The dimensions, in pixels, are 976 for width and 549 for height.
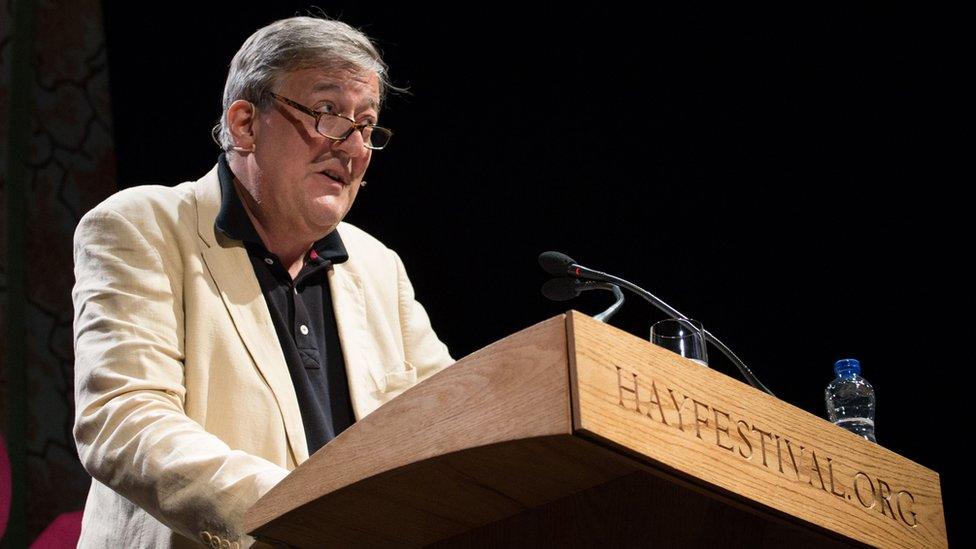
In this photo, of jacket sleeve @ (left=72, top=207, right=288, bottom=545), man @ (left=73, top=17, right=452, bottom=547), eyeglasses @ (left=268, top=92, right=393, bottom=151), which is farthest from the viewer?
eyeglasses @ (left=268, top=92, right=393, bottom=151)

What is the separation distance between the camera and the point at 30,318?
301cm

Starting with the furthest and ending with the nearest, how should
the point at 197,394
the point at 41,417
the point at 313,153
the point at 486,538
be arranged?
the point at 41,417
the point at 313,153
the point at 197,394
the point at 486,538

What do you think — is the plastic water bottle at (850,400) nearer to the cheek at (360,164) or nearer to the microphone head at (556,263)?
the microphone head at (556,263)

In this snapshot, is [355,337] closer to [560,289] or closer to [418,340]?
[418,340]

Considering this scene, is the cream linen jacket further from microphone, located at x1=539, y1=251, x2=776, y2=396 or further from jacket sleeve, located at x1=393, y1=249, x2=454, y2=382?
microphone, located at x1=539, y1=251, x2=776, y2=396

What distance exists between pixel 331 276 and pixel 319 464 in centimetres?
110

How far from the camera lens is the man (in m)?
1.40

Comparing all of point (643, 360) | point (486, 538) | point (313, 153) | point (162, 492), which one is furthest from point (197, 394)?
point (643, 360)

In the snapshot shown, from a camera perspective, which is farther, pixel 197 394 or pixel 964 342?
pixel 964 342

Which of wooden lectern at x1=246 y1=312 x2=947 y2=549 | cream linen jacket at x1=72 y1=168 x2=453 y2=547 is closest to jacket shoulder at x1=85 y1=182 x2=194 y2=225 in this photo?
cream linen jacket at x1=72 y1=168 x2=453 y2=547

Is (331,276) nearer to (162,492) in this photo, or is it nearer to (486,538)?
(162,492)

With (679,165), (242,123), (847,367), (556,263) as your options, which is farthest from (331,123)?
(679,165)

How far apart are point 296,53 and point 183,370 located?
28.2 inches

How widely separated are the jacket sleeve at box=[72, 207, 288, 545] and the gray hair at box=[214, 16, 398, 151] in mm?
442
